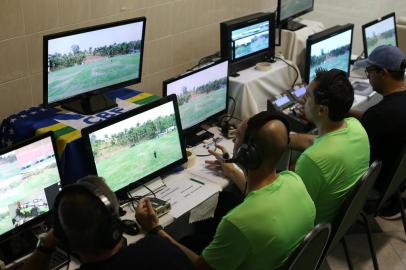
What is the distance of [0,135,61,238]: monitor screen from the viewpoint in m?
2.21

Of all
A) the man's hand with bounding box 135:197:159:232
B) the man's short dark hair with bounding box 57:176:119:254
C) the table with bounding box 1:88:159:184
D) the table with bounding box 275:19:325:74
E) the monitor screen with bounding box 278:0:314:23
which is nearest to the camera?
the man's short dark hair with bounding box 57:176:119:254

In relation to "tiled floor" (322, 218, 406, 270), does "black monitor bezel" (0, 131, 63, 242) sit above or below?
above

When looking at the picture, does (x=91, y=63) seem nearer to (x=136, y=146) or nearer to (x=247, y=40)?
(x=136, y=146)

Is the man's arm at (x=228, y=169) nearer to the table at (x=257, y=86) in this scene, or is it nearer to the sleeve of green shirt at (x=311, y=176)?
the sleeve of green shirt at (x=311, y=176)

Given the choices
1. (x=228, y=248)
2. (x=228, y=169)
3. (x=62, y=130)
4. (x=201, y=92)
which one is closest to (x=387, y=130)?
(x=228, y=169)

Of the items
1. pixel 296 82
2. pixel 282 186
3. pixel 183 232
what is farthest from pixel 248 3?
pixel 282 186

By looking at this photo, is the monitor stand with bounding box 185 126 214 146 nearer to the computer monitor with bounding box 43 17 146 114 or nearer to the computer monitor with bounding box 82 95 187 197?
the computer monitor with bounding box 82 95 187 197

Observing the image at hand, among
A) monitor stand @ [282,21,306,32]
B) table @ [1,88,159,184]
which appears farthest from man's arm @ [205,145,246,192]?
monitor stand @ [282,21,306,32]

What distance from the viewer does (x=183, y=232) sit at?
3.42 m

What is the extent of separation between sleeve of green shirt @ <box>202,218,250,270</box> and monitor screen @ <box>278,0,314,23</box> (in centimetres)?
260

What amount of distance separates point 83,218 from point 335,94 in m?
1.61

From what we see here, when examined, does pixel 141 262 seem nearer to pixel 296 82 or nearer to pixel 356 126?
pixel 356 126

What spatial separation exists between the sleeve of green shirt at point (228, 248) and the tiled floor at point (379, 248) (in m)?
1.51

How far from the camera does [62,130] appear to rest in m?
2.77
